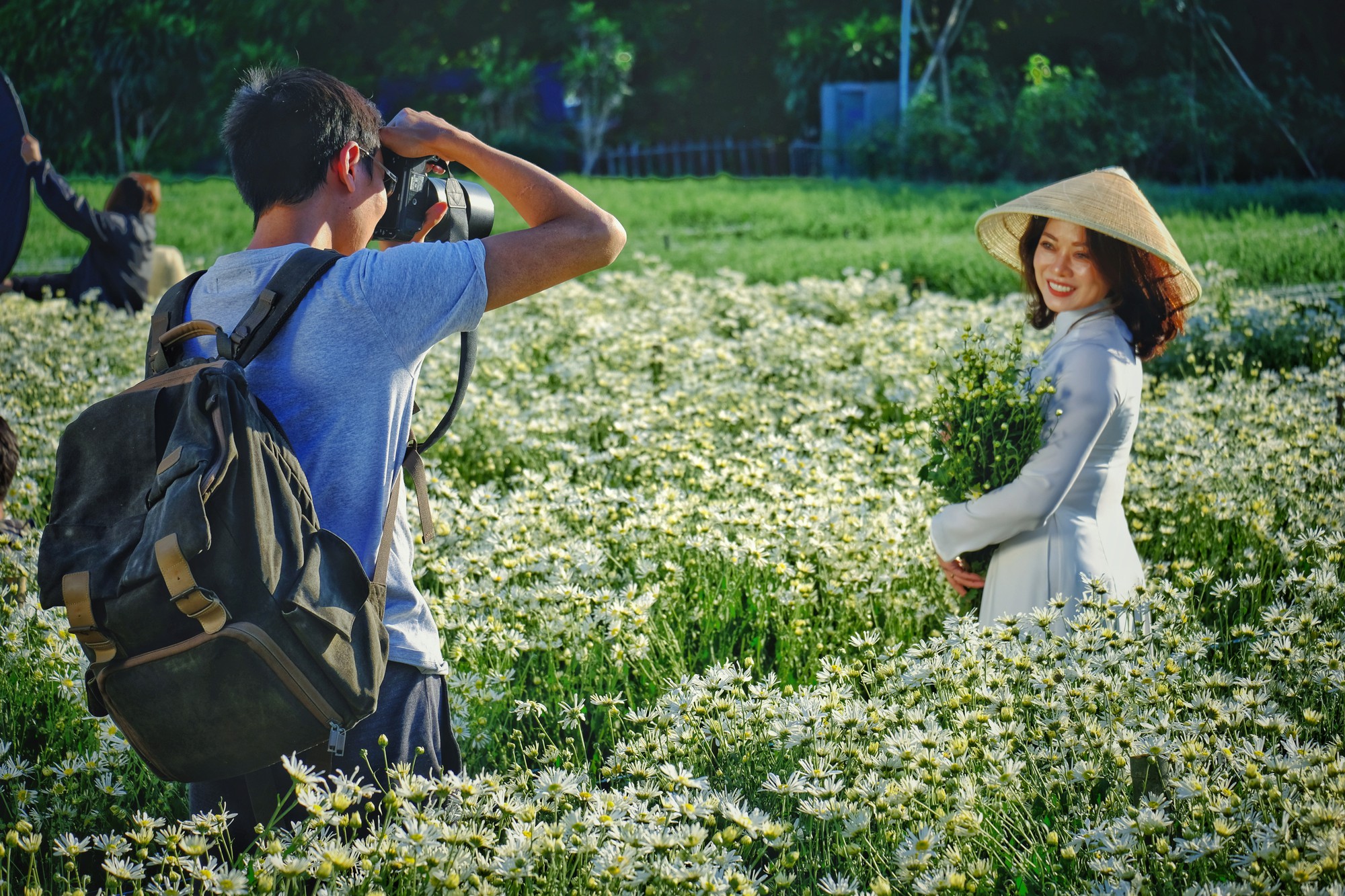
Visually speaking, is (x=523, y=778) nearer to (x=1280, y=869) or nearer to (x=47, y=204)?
(x=1280, y=869)

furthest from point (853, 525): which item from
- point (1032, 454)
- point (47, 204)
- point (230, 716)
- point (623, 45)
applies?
point (623, 45)

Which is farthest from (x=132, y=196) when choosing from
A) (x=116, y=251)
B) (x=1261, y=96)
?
Answer: (x=1261, y=96)

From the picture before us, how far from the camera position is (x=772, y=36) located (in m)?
27.9

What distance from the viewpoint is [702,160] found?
2675cm

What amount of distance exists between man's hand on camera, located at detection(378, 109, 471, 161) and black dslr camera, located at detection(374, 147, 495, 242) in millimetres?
36

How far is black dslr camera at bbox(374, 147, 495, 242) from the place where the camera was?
2.30 meters

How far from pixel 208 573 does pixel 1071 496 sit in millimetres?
2322

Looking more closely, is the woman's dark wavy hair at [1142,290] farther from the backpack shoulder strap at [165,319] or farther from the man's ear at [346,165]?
the backpack shoulder strap at [165,319]

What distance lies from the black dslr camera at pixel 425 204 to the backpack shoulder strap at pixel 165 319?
391mm

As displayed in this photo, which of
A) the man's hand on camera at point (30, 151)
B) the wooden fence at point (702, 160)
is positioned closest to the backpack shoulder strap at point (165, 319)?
the man's hand on camera at point (30, 151)

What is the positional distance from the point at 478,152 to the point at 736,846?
1.45 m

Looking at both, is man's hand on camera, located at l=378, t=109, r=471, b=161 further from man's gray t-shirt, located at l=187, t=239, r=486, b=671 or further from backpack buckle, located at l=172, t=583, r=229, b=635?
backpack buckle, located at l=172, t=583, r=229, b=635

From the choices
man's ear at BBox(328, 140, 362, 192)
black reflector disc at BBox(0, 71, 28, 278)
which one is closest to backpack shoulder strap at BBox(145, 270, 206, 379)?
man's ear at BBox(328, 140, 362, 192)

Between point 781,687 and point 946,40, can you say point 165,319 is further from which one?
point 946,40
